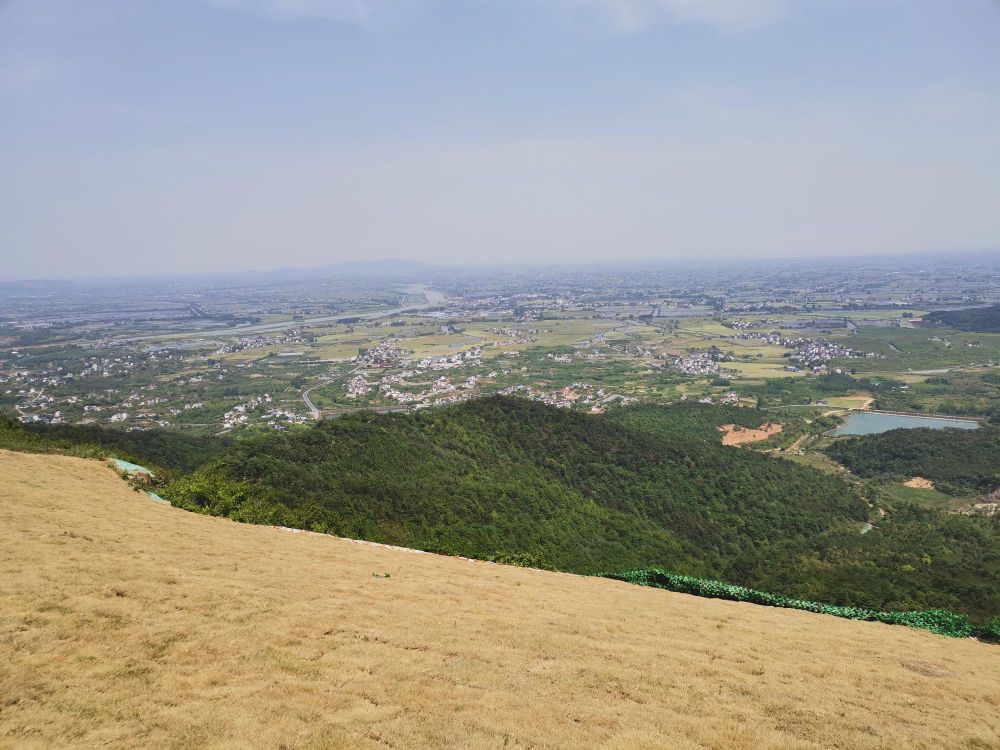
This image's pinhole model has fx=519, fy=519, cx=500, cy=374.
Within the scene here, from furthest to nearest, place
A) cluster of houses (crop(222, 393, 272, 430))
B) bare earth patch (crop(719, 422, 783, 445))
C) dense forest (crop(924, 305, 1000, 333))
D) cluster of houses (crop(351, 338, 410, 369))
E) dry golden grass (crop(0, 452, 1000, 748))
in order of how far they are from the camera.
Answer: dense forest (crop(924, 305, 1000, 333)) → cluster of houses (crop(351, 338, 410, 369)) → cluster of houses (crop(222, 393, 272, 430)) → bare earth patch (crop(719, 422, 783, 445)) → dry golden grass (crop(0, 452, 1000, 748))

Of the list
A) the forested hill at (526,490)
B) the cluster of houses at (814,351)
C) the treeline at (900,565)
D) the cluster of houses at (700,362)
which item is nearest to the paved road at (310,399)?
the forested hill at (526,490)

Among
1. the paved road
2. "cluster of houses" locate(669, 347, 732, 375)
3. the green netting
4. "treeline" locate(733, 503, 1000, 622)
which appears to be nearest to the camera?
the green netting

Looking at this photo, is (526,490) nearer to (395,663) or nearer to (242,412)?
(395,663)

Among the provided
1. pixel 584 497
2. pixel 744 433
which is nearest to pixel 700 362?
pixel 744 433

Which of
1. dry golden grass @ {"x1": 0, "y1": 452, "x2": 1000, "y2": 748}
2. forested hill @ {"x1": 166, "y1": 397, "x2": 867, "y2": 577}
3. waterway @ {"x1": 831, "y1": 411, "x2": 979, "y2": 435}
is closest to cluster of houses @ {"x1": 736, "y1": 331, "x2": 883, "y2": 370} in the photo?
waterway @ {"x1": 831, "y1": 411, "x2": 979, "y2": 435}

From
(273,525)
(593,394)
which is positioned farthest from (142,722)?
(593,394)

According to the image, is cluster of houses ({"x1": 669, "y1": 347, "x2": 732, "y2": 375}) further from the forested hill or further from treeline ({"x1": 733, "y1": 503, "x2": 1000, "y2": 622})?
treeline ({"x1": 733, "y1": 503, "x2": 1000, "y2": 622})

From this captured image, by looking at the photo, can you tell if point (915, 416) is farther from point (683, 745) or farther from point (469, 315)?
point (469, 315)

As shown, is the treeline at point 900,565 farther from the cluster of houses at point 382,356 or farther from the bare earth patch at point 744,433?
the cluster of houses at point 382,356
